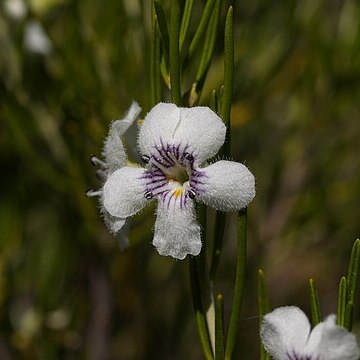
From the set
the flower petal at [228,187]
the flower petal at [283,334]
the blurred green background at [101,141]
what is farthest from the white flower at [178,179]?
the blurred green background at [101,141]

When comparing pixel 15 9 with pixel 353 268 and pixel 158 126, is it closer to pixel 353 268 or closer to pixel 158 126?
pixel 158 126

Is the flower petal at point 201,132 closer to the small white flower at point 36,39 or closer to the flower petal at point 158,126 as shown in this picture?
the flower petal at point 158,126

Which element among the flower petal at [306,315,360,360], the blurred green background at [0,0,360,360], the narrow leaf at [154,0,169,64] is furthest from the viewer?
the blurred green background at [0,0,360,360]

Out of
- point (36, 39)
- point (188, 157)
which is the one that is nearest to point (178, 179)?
point (188, 157)

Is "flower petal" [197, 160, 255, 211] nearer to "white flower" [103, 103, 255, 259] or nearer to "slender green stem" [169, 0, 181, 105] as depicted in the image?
"white flower" [103, 103, 255, 259]

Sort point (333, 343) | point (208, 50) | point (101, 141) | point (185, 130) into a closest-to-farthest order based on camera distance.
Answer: point (333, 343)
point (185, 130)
point (208, 50)
point (101, 141)

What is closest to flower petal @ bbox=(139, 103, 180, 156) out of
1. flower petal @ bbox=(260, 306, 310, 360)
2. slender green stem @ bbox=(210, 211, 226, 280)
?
slender green stem @ bbox=(210, 211, 226, 280)
